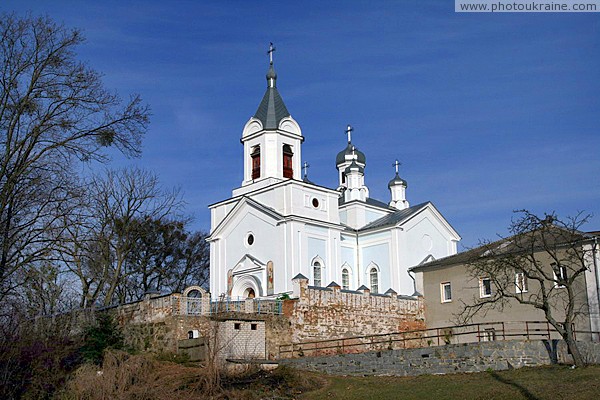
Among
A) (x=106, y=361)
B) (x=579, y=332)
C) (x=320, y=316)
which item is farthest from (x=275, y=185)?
(x=106, y=361)

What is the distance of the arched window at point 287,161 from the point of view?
4106 cm

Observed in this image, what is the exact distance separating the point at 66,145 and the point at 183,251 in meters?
35.6

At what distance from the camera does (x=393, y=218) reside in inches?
1682

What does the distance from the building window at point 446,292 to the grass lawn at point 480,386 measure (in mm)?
10752

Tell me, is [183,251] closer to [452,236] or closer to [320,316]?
[452,236]

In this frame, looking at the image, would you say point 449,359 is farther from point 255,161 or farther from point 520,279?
point 255,161

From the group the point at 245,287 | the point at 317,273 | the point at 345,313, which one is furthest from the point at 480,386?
the point at 245,287

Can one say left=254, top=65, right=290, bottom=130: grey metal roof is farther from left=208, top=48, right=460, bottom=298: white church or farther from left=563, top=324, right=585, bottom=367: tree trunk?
left=563, top=324, right=585, bottom=367: tree trunk

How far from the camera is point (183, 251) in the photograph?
49.0 meters

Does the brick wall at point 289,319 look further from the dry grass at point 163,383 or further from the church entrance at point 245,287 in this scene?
the church entrance at point 245,287

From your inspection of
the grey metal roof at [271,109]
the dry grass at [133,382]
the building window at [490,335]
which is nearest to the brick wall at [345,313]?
the building window at [490,335]

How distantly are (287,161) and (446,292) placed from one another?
12.6 meters

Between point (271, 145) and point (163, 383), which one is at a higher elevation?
point (271, 145)

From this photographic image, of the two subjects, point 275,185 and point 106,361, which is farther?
point 275,185
